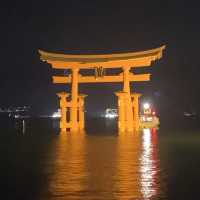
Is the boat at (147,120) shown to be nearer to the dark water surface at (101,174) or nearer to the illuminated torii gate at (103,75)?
the illuminated torii gate at (103,75)

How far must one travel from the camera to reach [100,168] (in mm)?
17500

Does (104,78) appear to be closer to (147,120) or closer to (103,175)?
(147,120)

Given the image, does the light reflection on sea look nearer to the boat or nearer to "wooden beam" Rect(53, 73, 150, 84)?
"wooden beam" Rect(53, 73, 150, 84)

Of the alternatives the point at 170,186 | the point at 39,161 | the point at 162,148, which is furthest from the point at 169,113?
the point at 170,186

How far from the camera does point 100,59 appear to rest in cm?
4178

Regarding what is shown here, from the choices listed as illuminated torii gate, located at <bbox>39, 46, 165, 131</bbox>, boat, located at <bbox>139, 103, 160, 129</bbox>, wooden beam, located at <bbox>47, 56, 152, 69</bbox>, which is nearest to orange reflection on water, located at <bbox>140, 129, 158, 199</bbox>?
illuminated torii gate, located at <bbox>39, 46, 165, 131</bbox>

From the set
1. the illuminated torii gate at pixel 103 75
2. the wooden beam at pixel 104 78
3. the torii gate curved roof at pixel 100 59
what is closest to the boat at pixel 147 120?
the illuminated torii gate at pixel 103 75

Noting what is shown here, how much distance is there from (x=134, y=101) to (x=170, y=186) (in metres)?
32.5

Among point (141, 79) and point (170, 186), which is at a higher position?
point (141, 79)

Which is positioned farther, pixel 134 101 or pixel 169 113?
pixel 169 113

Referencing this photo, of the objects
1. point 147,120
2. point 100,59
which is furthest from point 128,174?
point 147,120

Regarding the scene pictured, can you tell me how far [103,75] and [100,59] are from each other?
83.2 inches

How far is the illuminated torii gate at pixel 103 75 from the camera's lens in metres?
41.1

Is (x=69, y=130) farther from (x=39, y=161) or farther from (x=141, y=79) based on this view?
(x=39, y=161)
